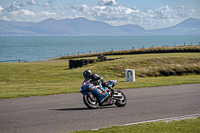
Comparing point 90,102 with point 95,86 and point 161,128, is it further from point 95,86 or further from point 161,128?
point 161,128

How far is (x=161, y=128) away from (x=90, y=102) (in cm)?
435

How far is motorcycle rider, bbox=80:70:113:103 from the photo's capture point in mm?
11852

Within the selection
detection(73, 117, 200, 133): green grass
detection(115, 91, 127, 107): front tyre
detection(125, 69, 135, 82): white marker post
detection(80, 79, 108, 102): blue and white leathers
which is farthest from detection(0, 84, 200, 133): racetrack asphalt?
detection(125, 69, 135, 82): white marker post

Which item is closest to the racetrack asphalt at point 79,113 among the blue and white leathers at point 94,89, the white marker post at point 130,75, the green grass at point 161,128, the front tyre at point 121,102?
the front tyre at point 121,102

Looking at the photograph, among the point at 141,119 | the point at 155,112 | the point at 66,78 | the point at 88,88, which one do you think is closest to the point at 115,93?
the point at 88,88

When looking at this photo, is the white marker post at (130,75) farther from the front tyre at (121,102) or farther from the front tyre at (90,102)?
the front tyre at (90,102)

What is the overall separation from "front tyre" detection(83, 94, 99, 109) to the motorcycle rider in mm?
189

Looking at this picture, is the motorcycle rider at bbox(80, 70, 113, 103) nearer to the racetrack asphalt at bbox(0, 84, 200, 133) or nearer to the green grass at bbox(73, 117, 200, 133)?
the racetrack asphalt at bbox(0, 84, 200, 133)

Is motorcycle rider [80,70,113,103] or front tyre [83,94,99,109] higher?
motorcycle rider [80,70,113,103]

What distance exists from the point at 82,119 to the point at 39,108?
3031 millimetres

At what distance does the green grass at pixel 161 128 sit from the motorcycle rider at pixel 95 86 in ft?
11.5

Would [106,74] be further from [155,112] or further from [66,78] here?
[155,112]

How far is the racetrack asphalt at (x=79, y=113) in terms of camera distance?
29.9ft

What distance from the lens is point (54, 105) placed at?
1336cm
